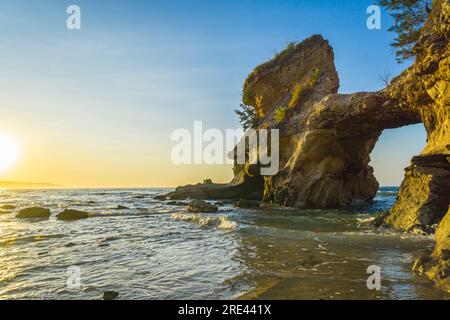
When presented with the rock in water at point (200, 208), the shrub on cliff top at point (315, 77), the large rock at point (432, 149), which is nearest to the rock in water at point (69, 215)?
the rock in water at point (200, 208)

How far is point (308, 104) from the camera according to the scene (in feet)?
94.7

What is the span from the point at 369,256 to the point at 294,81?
99.7 ft

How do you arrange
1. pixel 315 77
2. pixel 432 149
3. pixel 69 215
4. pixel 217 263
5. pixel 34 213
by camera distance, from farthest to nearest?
pixel 315 77 < pixel 34 213 < pixel 69 215 < pixel 432 149 < pixel 217 263

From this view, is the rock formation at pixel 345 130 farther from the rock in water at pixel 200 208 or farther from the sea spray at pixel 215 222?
the sea spray at pixel 215 222

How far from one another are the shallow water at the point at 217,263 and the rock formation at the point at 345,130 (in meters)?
1.62

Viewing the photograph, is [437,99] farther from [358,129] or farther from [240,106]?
[240,106]

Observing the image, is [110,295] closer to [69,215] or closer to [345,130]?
[69,215]

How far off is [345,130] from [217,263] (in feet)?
58.9

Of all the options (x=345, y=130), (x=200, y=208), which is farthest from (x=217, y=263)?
(x=345, y=130)

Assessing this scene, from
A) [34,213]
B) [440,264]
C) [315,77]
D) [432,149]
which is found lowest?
[34,213]

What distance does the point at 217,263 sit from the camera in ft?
→ 26.9

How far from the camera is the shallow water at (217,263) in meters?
5.89

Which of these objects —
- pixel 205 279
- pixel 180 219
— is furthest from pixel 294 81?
pixel 205 279
